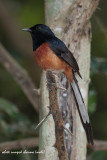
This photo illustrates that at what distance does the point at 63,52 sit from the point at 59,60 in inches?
4.7

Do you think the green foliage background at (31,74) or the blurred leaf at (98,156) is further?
the green foliage background at (31,74)

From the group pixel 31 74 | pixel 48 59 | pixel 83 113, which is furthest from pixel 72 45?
pixel 31 74

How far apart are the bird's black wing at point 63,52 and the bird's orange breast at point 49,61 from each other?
0.15 feet

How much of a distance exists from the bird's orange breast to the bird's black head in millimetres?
155

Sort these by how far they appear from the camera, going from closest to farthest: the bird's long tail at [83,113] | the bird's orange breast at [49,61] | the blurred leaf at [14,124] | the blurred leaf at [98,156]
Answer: the bird's long tail at [83,113], the bird's orange breast at [49,61], the blurred leaf at [14,124], the blurred leaf at [98,156]

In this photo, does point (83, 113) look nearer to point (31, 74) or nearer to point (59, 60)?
point (59, 60)

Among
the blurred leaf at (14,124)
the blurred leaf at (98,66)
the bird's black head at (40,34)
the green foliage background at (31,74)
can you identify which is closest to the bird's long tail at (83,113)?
the bird's black head at (40,34)

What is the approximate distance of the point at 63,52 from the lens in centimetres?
421

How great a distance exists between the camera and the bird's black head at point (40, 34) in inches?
176

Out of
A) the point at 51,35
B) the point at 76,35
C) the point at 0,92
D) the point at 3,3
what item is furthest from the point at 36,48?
the point at 3,3

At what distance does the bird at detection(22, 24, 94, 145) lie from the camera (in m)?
3.98

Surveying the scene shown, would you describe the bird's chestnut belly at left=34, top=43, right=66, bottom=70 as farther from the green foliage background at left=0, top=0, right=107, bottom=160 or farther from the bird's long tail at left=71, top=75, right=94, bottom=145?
the green foliage background at left=0, top=0, right=107, bottom=160

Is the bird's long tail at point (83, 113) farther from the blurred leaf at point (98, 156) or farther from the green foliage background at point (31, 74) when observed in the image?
the green foliage background at point (31, 74)

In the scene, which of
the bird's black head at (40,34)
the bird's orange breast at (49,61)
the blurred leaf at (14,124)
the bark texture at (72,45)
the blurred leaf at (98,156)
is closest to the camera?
the bark texture at (72,45)
